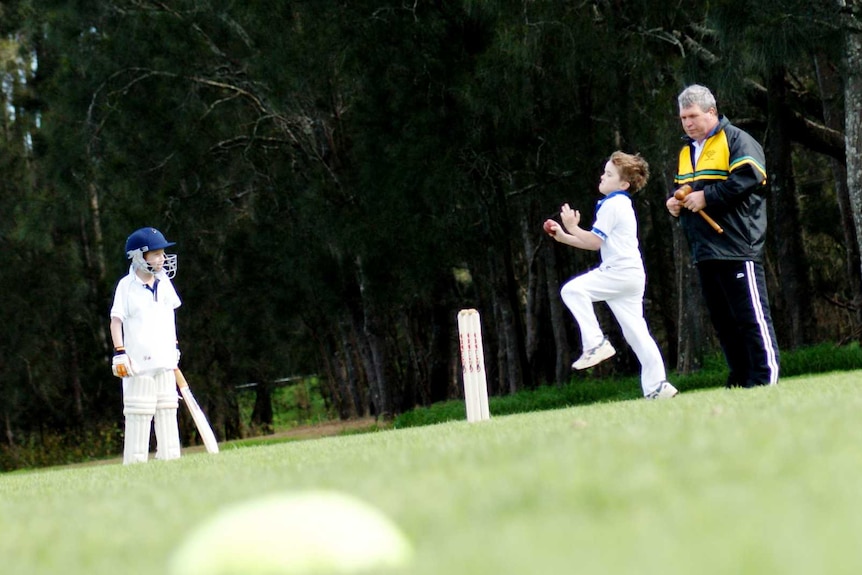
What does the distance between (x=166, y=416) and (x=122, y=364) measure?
890 mm

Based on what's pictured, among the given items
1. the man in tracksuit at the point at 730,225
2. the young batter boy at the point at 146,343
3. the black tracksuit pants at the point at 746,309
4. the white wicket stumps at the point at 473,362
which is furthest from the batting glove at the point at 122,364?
the black tracksuit pants at the point at 746,309

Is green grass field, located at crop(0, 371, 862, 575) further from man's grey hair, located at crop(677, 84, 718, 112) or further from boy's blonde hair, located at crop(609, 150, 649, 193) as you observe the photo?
boy's blonde hair, located at crop(609, 150, 649, 193)

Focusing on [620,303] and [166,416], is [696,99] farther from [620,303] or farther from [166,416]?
[166,416]

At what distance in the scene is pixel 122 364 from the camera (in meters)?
12.1

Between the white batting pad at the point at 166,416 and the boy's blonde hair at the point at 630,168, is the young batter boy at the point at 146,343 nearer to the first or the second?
the white batting pad at the point at 166,416

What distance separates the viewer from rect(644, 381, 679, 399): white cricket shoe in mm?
11023

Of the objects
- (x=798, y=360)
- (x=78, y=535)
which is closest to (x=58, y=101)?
(x=798, y=360)

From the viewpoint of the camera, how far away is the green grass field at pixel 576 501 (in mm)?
2996

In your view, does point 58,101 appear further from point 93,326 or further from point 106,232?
point 93,326

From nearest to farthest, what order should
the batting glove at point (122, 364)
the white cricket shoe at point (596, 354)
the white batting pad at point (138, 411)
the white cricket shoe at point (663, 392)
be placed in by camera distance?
the white cricket shoe at point (596, 354)
the white cricket shoe at point (663, 392)
the batting glove at point (122, 364)
the white batting pad at point (138, 411)

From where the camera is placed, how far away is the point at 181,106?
2767cm

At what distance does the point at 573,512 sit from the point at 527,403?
17114 millimetres

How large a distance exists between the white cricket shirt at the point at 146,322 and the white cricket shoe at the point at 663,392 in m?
4.53

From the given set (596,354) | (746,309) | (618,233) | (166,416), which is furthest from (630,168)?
(166,416)
